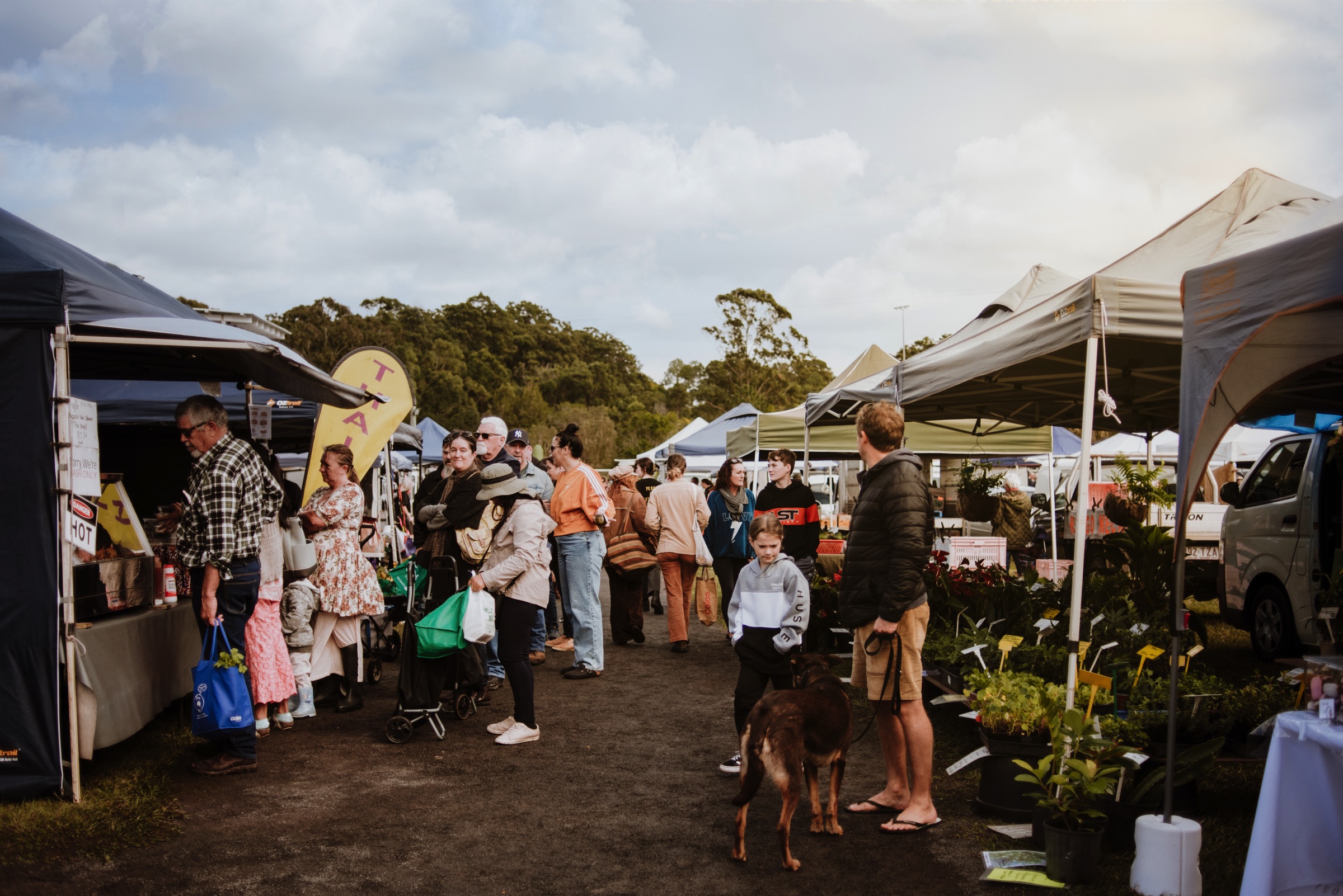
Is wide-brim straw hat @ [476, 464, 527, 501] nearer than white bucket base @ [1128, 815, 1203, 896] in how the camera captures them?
No

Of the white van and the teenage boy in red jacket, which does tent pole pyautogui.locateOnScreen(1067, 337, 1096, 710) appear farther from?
the white van

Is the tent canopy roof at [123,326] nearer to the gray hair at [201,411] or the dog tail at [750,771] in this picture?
the gray hair at [201,411]

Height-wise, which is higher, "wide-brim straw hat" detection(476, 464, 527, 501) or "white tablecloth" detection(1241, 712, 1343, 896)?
"wide-brim straw hat" detection(476, 464, 527, 501)

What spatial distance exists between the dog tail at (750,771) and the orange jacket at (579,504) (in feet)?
13.5

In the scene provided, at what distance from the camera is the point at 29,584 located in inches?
176

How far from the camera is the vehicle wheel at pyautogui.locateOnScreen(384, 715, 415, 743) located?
5.99 m

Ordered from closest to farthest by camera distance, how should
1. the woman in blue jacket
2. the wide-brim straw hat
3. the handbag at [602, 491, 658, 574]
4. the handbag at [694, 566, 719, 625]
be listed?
the wide-brim straw hat < the woman in blue jacket < the handbag at [602, 491, 658, 574] < the handbag at [694, 566, 719, 625]

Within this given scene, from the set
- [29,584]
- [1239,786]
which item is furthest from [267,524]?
[1239,786]

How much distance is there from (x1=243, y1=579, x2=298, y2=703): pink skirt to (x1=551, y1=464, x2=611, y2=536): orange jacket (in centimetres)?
255

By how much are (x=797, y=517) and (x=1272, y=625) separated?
441 centimetres

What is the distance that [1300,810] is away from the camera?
3279 mm

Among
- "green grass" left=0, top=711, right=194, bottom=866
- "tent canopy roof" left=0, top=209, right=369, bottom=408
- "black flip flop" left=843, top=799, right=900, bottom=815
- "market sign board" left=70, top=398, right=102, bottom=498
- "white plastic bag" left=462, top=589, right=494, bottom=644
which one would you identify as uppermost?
"tent canopy roof" left=0, top=209, right=369, bottom=408

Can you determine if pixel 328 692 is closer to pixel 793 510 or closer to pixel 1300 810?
pixel 793 510

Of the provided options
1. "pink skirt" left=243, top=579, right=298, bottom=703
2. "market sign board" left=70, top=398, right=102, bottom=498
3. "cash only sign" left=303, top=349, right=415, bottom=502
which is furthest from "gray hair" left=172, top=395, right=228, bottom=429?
"cash only sign" left=303, top=349, right=415, bottom=502
